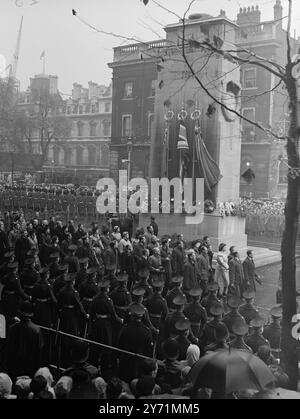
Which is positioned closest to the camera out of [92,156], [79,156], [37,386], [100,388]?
[37,386]

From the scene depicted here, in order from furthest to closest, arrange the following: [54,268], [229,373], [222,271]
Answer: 1. [222,271]
2. [54,268]
3. [229,373]

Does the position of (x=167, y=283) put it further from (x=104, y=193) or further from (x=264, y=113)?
(x=264, y=113)

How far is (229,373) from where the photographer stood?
4.10 m

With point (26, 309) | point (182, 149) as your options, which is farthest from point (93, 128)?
point (26, 309)

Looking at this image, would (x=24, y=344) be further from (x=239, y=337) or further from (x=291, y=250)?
(x=291, y=250)

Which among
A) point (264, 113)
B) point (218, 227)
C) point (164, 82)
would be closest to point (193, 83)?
point (164, 82)

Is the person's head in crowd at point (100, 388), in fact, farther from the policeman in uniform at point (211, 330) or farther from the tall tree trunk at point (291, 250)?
the policeman in uniform at point (211, 330)

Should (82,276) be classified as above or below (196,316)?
above

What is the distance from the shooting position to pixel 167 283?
1125cm

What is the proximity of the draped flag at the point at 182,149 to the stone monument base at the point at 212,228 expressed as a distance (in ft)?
5.24

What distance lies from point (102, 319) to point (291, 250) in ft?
9.24

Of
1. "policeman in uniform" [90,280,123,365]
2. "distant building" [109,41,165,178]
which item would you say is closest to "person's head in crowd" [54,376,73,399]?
"policeman in uniform" [90,280,123,365]

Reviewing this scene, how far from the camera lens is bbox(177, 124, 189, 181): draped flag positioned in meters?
17.2

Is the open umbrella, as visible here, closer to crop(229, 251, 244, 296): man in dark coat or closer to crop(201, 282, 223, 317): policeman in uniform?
crop(201, 282, 223, 317): policeman in uniform
